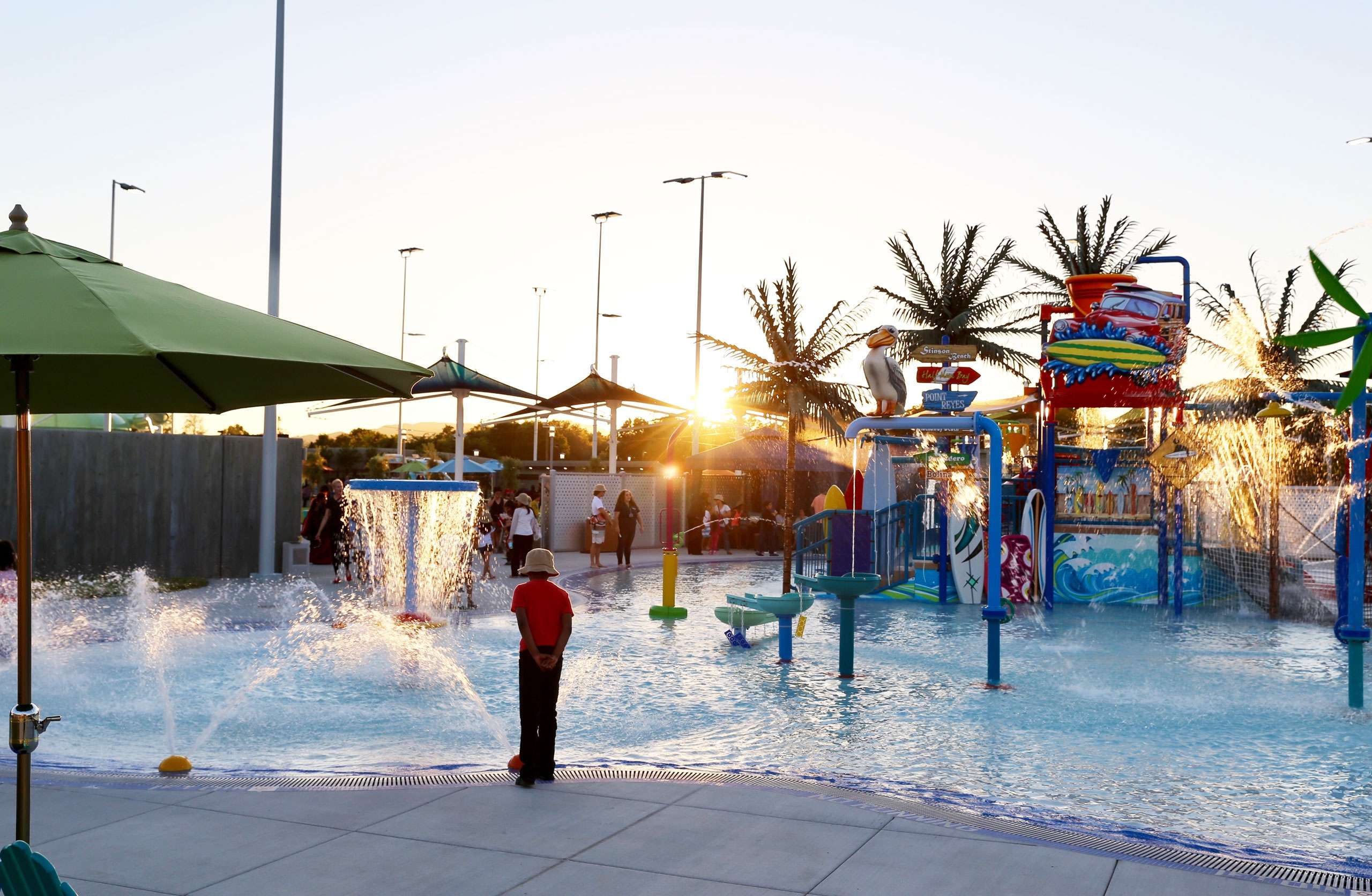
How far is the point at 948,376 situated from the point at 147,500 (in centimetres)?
1268

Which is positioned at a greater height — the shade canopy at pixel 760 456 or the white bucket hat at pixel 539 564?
the shade canopy at pixel 760 456

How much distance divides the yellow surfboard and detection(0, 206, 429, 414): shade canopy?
12801mm

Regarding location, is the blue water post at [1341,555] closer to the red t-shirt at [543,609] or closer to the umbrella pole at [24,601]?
the red t-shirt at [543,609]

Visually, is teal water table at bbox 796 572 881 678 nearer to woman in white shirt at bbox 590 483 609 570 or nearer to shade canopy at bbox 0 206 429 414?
shade canopy at bbox 0 206 429 414

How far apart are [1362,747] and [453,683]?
23.1ft

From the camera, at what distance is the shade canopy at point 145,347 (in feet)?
12.1

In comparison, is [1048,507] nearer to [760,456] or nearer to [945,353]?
[945,353]

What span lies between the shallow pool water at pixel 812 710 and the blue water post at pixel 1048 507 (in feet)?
10.3

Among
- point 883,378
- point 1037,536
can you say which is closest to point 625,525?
point 1037,536

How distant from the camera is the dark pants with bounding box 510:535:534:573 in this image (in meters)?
20.2

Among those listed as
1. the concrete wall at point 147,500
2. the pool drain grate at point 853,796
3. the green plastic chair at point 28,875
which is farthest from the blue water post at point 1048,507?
the green plastic chair at point 28,875

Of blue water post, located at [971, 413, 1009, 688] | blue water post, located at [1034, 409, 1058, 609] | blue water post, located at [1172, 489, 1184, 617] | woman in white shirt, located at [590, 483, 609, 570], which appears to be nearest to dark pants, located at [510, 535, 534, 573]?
woman in white shirt, located at [590, 483, 609, 570]

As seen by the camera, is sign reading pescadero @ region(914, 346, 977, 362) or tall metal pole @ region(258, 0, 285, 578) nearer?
sign reading pescadero @ region(914, 346, 977, 362)

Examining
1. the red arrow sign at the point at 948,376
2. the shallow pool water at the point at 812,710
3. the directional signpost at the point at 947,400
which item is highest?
Answer: the red arrow sign at the point at 948,376
